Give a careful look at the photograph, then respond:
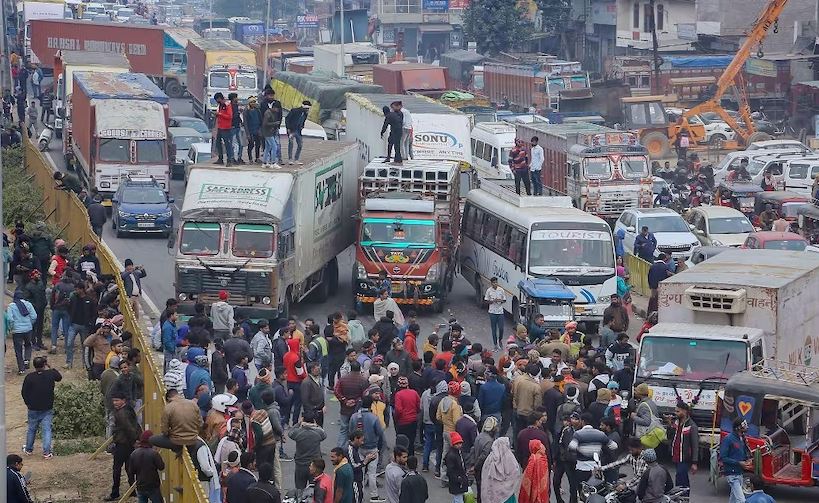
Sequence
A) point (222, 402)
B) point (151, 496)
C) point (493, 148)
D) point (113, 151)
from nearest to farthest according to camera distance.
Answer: point (151, 496) → point (222, 402) → point (113, 151) → point (493, 148)

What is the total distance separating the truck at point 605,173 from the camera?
145 feet

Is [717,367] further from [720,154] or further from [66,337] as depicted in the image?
[720,154]

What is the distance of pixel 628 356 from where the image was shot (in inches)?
984

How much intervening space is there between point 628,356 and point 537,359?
2.37m

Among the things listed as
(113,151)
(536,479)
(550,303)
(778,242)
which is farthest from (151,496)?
(113,151)

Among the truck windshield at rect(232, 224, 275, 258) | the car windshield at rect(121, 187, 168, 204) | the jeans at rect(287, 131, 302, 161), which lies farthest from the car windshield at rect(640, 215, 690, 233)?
the car windshield at rect(121, 187, 168, 204)

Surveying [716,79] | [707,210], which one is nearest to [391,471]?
[707,210]

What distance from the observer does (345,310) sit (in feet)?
115

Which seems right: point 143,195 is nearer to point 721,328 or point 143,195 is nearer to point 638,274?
point 638,274

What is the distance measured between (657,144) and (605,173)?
21.4 m

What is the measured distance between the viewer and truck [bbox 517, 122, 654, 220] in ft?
145

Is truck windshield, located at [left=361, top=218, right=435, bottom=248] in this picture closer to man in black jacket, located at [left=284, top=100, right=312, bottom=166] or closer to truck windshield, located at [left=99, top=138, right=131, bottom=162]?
man in black jacket, located at [left=284, top=100, right=312, bottom=166]

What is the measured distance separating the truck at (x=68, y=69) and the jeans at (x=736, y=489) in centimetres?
3661

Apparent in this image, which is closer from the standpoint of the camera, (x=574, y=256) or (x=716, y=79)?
(x=574, y=256)
